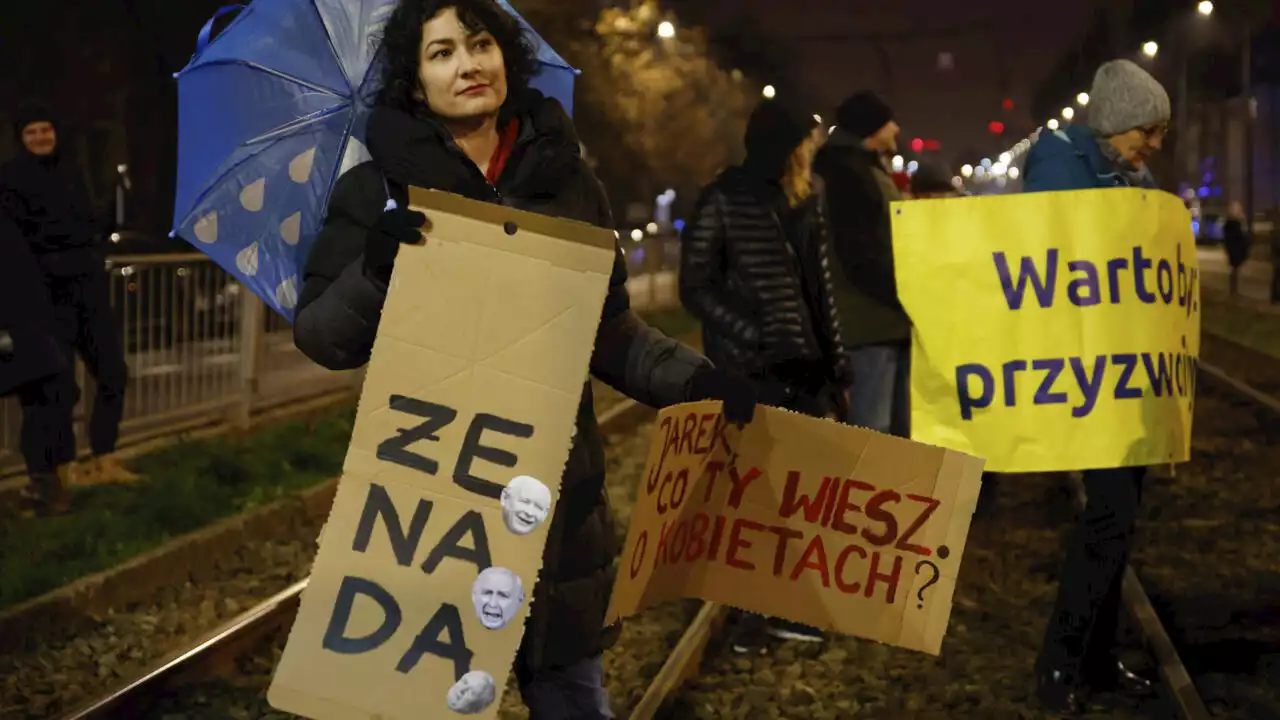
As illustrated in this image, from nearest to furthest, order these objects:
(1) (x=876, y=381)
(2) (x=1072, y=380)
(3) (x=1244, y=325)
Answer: (2) (x=1072, y=380) < (1) (x=876, y=381) < (3) (x=1244, y=325)

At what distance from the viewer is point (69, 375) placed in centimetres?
780

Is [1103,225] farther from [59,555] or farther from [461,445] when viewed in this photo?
[59,555]

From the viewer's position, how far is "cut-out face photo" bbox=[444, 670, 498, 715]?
249cm

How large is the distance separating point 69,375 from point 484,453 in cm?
590

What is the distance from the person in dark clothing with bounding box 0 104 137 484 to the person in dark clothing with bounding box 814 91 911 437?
4.08 m

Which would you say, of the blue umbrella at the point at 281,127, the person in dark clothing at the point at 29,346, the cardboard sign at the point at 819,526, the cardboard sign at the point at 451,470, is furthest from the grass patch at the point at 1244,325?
the cardboard sign at the point at 451,470

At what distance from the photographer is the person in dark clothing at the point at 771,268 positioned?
531cm

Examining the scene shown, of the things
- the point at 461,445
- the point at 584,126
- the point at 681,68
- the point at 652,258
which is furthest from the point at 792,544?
the point at 681,68

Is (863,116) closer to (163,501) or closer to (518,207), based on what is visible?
(518,207)

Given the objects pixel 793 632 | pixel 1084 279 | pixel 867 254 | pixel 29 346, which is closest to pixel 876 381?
pixel 867 254

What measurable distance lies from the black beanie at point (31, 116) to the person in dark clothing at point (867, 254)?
171 inches

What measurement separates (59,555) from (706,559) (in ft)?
16.1

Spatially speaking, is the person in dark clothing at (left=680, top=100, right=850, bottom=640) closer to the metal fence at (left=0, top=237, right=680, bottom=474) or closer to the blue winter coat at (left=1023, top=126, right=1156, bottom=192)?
the blue winter coat at (left=1023, top=126, right=1156, bottom=192)

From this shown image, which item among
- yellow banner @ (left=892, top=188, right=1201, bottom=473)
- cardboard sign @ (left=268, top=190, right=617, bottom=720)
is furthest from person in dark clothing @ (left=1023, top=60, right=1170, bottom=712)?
cardboard sign @ (left=268, top=190, right=617, bottom=720)
